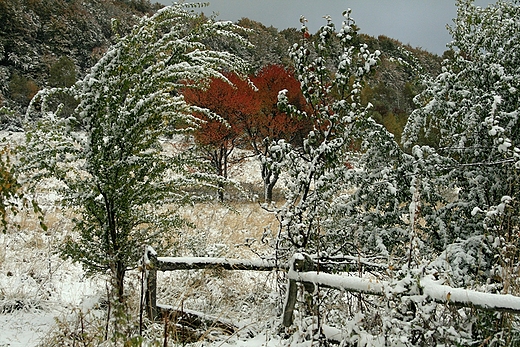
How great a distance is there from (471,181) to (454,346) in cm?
271

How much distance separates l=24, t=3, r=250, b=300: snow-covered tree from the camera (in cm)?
412

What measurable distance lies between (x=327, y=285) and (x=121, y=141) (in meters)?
2.85

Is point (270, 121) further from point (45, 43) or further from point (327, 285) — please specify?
point (45, 43)

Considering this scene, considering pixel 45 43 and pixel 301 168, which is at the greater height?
pixel 45 43

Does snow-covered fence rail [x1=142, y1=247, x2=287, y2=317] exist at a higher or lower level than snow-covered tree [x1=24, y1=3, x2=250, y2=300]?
lower

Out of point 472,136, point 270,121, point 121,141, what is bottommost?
point 121,141

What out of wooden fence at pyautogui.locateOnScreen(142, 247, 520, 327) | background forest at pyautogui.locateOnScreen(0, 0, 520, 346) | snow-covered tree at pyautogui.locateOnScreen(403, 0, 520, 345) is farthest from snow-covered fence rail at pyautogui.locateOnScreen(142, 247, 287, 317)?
snow-covered tree at pyautogui.locateOnScreen(403, 0, 520, 345)

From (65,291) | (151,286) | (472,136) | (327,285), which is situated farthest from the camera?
(65,291)

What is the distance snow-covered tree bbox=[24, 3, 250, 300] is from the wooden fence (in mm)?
645

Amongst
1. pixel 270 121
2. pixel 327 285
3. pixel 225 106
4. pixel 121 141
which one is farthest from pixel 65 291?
pixel 270 121

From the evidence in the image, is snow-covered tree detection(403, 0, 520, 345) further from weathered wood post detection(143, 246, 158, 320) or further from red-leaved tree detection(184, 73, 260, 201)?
red-leaved tree detection(184, 73, 260, 201)

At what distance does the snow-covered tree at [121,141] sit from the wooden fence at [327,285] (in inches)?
25.4

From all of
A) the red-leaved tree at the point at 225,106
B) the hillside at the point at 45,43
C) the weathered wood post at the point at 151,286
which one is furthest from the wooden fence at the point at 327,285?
the hillside at the point at 45,43

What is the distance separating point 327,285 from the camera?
2.70 meters
